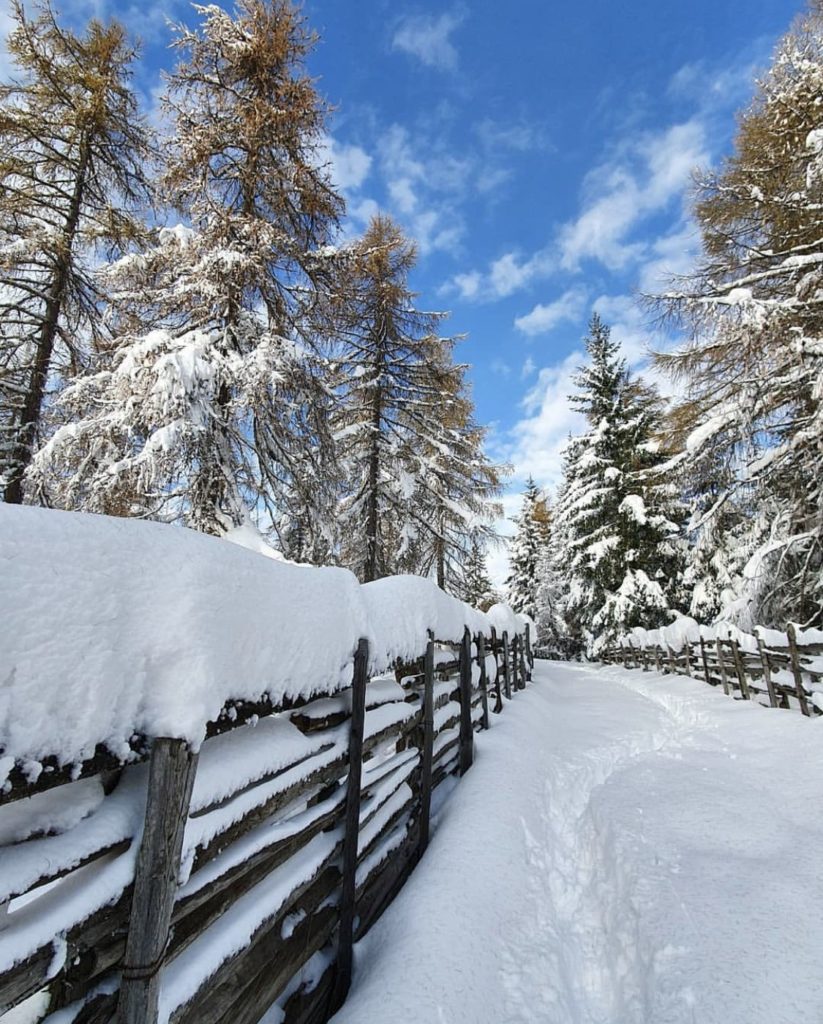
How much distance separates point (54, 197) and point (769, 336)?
12068 mm

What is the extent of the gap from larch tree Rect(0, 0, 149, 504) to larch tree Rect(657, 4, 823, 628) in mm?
10246

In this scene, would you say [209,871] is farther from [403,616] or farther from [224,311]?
[224,311]

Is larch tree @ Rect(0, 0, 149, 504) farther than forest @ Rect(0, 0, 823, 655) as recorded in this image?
Yes

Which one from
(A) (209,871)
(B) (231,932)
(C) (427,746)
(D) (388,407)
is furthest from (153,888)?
(D) (388,407)

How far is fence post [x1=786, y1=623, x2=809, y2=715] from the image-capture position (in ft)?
26.7

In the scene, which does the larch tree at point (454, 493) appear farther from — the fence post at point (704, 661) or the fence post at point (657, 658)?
the fence post at point (657, 658)

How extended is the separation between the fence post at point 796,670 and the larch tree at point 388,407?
7.79m

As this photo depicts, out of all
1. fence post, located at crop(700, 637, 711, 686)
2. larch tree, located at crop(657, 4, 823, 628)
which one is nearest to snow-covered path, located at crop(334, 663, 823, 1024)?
larch tree, located at crop(657, 4, 823, 628)

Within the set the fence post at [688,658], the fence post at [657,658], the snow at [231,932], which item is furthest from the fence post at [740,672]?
the snow at [231,932]

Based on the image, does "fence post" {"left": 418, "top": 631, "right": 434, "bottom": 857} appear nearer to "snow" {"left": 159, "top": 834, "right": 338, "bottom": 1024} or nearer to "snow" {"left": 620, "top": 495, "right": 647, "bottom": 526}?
"snow" {"left": 159, "top": 834, "right": 338, "bottom": 1024}

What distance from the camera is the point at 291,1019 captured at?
7.27 ft

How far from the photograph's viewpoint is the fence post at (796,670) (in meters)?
8.15

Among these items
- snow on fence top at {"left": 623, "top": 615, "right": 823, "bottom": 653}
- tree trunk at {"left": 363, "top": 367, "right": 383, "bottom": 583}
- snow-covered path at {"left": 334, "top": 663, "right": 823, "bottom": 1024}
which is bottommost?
snow-covered path at {"left": 334, "top": 663, "right": 823, "bottom": 1024}

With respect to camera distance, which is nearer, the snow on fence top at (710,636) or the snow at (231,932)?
the snow at (231,932)
